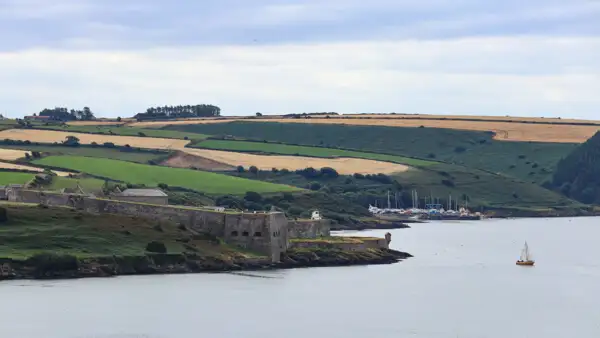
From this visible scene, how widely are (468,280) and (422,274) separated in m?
4.13

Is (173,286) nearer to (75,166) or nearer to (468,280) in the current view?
(468,280)

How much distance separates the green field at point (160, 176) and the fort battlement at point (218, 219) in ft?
172

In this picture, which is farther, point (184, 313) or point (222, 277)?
point (222, 277)

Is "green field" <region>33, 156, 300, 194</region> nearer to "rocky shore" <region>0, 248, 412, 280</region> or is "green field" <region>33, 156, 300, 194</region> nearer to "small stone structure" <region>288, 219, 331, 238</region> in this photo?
"small stone structure" <region>288, 219, 331, 238</region>

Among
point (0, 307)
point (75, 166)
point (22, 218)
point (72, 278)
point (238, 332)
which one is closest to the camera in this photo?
point (238, 332)

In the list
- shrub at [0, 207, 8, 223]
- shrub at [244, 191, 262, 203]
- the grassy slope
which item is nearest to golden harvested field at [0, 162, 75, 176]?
shrub at [244, 191, 262, 203]

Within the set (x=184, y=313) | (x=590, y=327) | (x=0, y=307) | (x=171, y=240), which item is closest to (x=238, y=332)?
(x=184, y=313)

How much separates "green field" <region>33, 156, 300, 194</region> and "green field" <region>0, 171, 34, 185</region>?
1509 cm

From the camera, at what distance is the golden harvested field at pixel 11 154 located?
174250mm

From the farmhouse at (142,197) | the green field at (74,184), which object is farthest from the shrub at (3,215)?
the green field at (74,184)

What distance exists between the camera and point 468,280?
105m

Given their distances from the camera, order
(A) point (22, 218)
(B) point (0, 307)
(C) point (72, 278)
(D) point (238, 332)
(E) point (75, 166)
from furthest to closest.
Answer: (E) point (75, 166), (A) point (22, 218), (C) point (72, 278), (B) point (0, 307), (D) point (238, 332)

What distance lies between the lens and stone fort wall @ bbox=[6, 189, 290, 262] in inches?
4250

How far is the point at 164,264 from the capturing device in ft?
332
